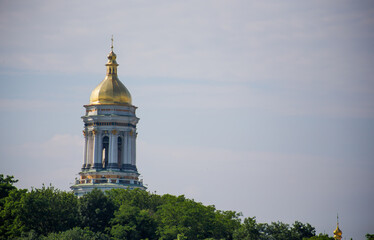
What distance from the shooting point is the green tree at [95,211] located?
147000 millimetres

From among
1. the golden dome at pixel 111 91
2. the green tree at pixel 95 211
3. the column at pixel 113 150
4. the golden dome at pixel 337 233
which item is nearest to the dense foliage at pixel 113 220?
the green tree at pixel 95 211

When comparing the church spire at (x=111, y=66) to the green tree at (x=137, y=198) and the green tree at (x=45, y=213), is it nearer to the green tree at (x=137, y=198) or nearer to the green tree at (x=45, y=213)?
the green tree at (x=137, y=198)

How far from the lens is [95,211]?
486ft

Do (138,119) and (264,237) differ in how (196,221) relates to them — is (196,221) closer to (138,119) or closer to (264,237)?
(264,237)

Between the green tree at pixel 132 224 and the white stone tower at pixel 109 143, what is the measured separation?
21.2 m

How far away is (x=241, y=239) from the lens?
479 ft

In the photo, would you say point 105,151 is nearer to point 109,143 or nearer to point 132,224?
point 109,143

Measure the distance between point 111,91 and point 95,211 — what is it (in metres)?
29.6

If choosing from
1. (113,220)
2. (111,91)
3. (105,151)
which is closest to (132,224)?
(113,220)

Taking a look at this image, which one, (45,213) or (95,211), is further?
(95,211)

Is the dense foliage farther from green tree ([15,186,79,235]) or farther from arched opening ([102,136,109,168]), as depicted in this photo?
arched opening ([102,136,109,168])

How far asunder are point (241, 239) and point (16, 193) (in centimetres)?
2581

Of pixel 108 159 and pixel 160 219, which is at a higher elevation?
pixel 108 159

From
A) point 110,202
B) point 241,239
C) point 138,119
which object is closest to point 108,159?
point 138,119
